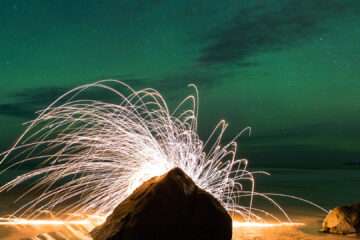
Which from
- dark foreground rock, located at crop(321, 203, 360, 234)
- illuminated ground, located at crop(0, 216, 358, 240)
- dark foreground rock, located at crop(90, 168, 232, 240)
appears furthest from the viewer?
dark foreground rock, located at crop(321, 203, 360, 234)

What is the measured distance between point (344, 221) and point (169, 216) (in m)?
4.18

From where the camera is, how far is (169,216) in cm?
570

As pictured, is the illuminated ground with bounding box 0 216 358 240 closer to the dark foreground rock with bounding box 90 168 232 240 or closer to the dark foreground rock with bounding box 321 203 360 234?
the dark foreground rock with bounding box 321 203 360 234

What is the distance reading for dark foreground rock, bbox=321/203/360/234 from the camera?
24.8 ft

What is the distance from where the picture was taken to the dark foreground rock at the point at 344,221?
7557 millimetres

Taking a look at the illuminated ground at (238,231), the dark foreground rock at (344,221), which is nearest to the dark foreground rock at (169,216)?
the illuminated ground at (238,231)

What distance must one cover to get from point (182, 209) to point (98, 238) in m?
1.54

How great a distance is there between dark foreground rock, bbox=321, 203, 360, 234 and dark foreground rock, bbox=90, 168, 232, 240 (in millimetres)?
3002

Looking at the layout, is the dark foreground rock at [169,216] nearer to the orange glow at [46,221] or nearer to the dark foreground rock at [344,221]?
the orange glow at [46,221]

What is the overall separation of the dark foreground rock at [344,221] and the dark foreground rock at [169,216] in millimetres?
3002

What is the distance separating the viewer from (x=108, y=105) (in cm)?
841

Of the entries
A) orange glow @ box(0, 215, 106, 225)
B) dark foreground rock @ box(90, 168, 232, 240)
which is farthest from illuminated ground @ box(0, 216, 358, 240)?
dark foreground rock @ box(90, 168, 232, 240)

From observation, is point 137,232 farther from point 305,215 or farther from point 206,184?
point 305,215

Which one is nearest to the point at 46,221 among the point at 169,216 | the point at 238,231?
the point at 169,216
